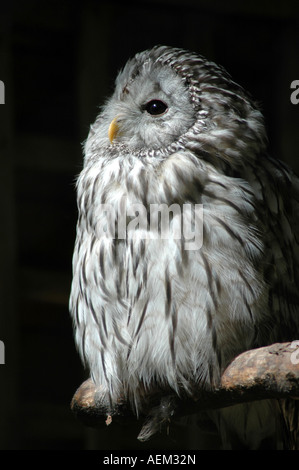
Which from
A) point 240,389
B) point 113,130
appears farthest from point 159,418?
point 113,130

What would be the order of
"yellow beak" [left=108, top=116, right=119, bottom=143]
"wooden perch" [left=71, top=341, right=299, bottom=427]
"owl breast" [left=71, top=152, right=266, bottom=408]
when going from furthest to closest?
"yellow beak" [left=108, top=116, right=119, bottom=143], "owl breast" [left=71, top=152, right=266, bottom=408], "wooden perch" [left=71, top=341, right=299, bottom=427]

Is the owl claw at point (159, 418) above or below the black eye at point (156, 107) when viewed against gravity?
below

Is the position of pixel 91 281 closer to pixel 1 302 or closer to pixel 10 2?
pixel 1 302

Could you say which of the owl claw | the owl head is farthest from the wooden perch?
the owl head

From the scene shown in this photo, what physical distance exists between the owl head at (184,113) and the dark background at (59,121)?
0.73 metres

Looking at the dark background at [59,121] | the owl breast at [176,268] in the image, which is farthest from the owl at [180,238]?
the dark background at [59,121]

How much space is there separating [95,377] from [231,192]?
0.59 m

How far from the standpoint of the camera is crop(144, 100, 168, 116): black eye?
70.3 inches

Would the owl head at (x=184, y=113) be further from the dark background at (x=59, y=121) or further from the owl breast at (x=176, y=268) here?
the dark background at (x=59, y=121)

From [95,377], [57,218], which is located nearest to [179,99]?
[95,377]

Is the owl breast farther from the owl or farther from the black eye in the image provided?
the black eye

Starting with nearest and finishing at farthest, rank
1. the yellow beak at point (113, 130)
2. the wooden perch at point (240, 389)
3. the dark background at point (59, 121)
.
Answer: the wooden perch at point (240, 389)
the yellow beak at point (113, 130)
the dark background at point (59, 121)

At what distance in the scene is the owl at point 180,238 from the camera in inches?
66.9

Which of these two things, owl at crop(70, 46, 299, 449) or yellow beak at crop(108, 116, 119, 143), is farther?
yellow beak at crop(108, 116, 119, 143)
